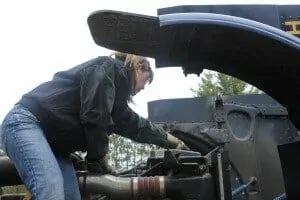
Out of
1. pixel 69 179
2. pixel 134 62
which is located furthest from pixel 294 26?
pixel 69 179

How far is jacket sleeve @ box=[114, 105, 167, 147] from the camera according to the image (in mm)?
3482

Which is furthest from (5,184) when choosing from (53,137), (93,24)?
(93,24)

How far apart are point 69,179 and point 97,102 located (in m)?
0.57

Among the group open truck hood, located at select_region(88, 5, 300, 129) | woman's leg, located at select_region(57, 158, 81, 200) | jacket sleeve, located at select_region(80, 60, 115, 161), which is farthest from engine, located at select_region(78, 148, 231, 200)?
open truck hood, located at select_region(88, 5, 300, 129)

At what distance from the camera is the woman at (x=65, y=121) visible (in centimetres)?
271

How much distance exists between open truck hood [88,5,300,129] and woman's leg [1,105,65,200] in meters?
0.73

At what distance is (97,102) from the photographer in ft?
9.13

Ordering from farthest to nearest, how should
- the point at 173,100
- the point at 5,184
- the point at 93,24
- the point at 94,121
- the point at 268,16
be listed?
1. the point at 173,100
2. the point at 5,184
3. the point at 94,121
4. the point at 268,16
5. the point at 93,24

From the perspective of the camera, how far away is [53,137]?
2914 mm

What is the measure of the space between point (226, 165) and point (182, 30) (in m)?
1.11

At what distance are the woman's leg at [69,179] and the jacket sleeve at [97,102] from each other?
27cm

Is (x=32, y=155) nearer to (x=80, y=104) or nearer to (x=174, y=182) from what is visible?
(x=80, y=104)

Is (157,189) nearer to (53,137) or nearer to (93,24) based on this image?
(53,137)

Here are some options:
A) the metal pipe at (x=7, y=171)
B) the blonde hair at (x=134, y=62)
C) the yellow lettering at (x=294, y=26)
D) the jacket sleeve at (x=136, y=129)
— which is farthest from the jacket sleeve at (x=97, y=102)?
the yellow lettering at (x=294, y=26)
